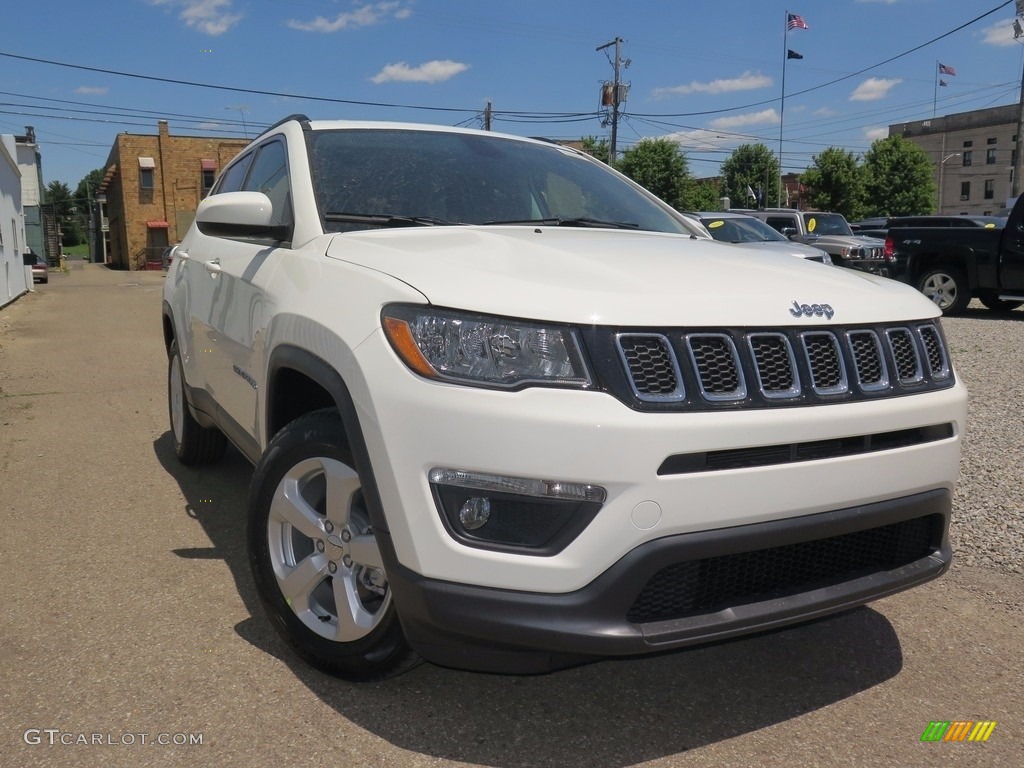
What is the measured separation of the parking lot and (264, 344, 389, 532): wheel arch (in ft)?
2.31

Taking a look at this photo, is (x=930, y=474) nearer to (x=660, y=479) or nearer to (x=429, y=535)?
(x=660, y=479)

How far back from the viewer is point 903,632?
3.19 meters

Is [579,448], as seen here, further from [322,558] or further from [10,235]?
[10,235]

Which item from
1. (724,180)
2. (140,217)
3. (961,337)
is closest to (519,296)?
(961,337)

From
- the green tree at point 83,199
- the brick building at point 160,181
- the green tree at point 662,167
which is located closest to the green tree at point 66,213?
the green tree at point 83,199

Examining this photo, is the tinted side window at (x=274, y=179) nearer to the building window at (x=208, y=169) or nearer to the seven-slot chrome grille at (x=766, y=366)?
the seven-slot chrome grille at (x=766, y=366)

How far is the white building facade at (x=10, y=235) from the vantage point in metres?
20.5

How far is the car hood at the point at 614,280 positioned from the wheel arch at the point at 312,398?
1.08 ft

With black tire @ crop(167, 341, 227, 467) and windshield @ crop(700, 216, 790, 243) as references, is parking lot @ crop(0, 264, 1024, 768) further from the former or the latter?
windshield @ crop(700, 216, 790, 243)

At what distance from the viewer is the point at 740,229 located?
13844 mm

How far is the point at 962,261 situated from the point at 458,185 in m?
12.1

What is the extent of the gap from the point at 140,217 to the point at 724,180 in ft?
176

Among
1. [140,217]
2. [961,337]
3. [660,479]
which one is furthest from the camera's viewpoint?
[140,217]

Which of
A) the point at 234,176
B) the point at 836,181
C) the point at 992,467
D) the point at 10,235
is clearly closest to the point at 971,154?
the point at 836,181
